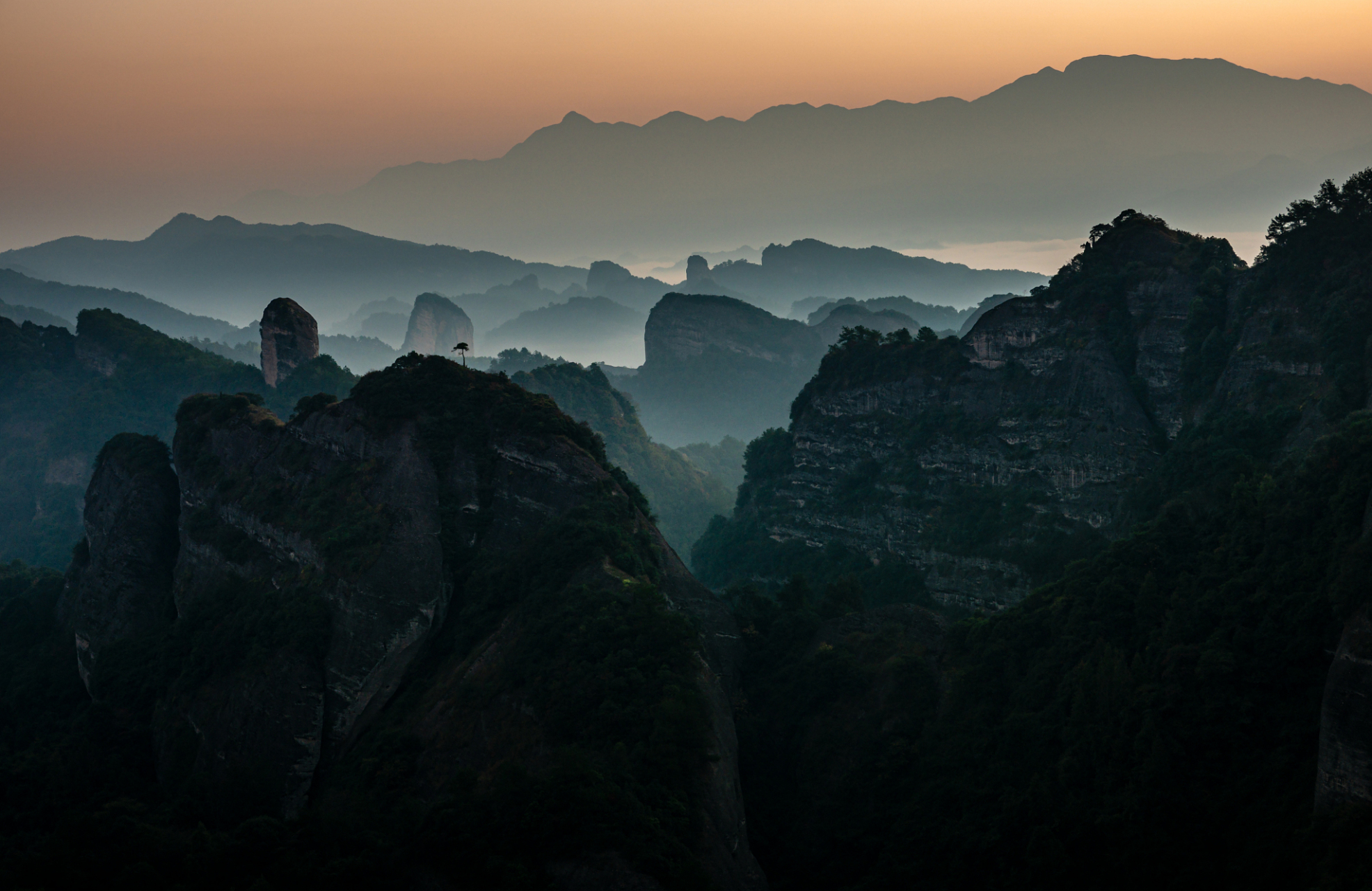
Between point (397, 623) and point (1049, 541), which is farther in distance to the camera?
point (1049, 541)

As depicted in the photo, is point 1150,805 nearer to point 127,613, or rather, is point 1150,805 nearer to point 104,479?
point 127,613

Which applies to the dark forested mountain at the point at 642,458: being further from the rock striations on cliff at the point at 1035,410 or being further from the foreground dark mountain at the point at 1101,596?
the foreground dark mountain at the point at 1101,596

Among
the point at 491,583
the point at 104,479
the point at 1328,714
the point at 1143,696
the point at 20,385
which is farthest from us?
the point at 20,385

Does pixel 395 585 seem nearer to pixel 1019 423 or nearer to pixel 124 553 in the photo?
pixel 124 553

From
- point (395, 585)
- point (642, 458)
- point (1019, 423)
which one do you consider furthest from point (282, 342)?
point (1019, 423)

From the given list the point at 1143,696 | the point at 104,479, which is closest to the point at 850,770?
the point at 1143,696

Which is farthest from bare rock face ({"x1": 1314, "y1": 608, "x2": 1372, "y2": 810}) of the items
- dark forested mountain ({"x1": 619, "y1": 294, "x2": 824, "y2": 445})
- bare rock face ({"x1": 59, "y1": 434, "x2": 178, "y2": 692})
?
dark forested mountain ({"x1": 619, "y1": 294, "x2": 824, "y2": 445})

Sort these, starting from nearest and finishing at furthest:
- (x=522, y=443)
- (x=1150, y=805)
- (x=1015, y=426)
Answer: (x=1150, y=805)
(x=522, y=443)
(x=1015, y=426)
